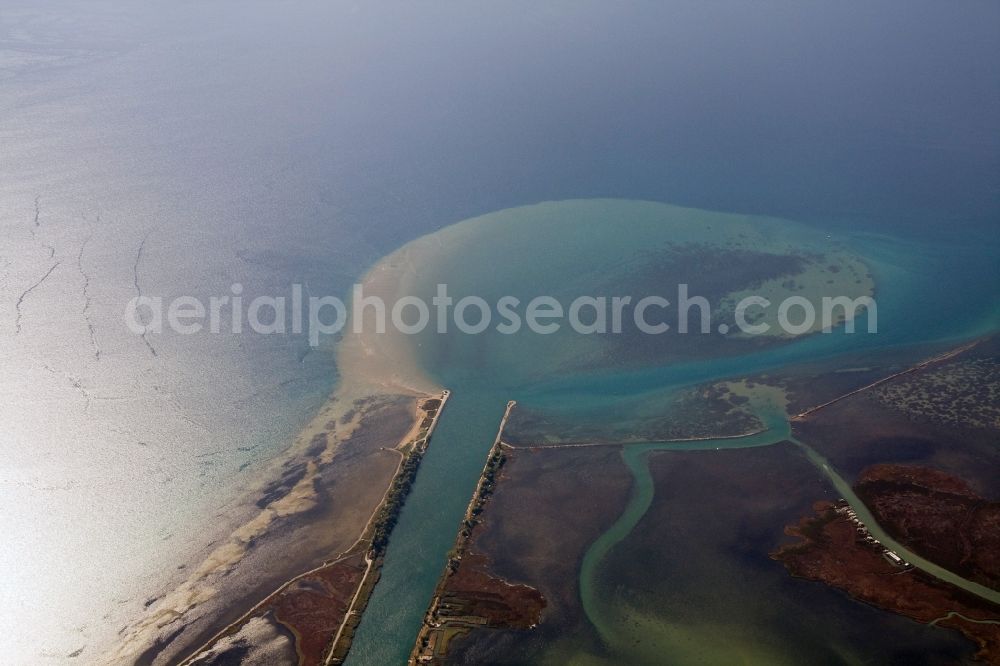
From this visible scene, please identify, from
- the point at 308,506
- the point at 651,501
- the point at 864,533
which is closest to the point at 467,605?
the point at 308,506

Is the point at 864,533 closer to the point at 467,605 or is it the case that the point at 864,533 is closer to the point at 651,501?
the point at 651,501

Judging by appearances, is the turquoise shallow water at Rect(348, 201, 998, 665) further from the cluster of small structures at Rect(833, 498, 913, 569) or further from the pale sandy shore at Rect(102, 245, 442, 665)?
the cluster of small structures at Rect(833, 498, 913, 569)

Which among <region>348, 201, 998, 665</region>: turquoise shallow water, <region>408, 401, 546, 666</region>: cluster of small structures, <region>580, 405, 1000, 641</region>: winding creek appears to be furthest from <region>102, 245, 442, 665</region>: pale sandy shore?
<region>580, 405, 1000, 641</region>: winding creek

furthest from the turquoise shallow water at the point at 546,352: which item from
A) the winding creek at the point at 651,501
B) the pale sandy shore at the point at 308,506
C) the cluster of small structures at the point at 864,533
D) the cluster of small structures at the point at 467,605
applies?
the cluster of small structures at the point at 864,533

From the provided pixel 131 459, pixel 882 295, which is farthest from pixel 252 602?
pixel 882 295

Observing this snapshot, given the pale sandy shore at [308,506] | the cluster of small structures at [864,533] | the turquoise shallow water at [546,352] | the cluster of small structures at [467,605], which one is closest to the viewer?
the cluster of small structures at [467,605]

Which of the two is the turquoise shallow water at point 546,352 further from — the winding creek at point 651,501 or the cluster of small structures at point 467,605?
the cluster of small structures at point 467,605

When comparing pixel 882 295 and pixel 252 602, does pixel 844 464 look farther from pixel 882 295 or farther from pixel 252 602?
pixel 252 602
